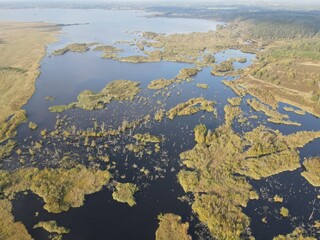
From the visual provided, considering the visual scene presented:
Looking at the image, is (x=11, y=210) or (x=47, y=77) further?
(x=47, y=77)

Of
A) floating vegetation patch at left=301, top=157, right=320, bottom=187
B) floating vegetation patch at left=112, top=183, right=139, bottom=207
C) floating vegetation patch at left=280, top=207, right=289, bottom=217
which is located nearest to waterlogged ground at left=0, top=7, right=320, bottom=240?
floating vegetation patch at left=280, top=207, right=289, bottom=217

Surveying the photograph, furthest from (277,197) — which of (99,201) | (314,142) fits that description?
(99,201)

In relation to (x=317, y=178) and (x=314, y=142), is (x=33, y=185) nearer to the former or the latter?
(x=317, y=178)

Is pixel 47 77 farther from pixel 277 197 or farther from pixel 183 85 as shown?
pixel 277 197

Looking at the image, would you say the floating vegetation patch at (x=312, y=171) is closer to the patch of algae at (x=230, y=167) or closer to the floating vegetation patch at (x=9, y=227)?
the patch of algae at (x=230, y=167)

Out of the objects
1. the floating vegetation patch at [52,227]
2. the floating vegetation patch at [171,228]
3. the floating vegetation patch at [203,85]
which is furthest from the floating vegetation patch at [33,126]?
the floating vegetation patch at [203,85]

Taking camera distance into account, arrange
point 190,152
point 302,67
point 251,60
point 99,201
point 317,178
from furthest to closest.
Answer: point 251,60 → point 302,67 → point 190,152 → point 317,178 → point 99,201

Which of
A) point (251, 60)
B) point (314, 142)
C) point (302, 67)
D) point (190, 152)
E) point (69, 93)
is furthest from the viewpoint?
point (251, 60)

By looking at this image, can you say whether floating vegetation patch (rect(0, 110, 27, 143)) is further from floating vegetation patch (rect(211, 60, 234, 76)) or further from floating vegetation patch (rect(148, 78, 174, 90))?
floating vegetation patch (rect(211, 60, 234, 76))
